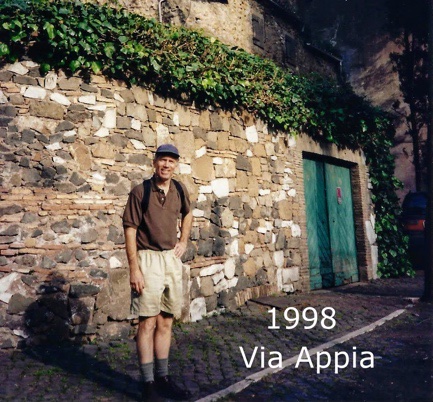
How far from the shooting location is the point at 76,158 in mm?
5566

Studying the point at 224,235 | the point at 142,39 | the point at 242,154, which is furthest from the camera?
the point at 242,154

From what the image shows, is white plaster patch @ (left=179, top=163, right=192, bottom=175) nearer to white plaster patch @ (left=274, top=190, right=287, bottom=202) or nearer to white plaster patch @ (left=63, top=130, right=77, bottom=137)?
white plaster patch @ (left=63, top=130, right=77, bottom=137)

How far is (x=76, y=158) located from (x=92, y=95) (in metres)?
0.83

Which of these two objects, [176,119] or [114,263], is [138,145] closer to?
[176,119]

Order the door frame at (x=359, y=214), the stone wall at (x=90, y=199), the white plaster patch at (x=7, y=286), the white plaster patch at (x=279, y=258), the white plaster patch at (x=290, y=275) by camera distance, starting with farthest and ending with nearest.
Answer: the door frame at (x=359, y=214), the white plaster patch at (x=290, y=275), the white plaster patch at (x=279, y=258), the stone wall at (x=90, y=199), the white plaster patch at (x=7, y=286)

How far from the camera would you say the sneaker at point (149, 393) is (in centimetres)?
329

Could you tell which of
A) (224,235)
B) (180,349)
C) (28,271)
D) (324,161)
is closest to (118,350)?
(180,349)

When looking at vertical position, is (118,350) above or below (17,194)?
below

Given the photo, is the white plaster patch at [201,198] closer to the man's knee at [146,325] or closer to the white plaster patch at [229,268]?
the white plaster patch at [229,268]

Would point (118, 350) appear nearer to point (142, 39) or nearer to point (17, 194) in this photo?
point (17, 194)

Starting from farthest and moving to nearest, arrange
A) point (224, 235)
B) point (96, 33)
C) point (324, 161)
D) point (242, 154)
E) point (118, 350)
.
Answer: point (324, 161), point (242, 154), point (224, 235), point (96, 33), point (118, 350)

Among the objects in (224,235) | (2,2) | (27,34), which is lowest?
(224,235)

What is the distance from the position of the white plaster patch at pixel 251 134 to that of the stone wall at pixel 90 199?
0.44m

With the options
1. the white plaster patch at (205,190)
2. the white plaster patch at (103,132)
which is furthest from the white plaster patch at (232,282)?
the white plaster patch at (103,132)
